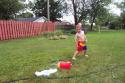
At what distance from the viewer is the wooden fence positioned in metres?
19.8

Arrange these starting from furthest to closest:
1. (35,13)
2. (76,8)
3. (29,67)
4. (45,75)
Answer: (35,13) < (76,8) < (29,67) < (45,75)

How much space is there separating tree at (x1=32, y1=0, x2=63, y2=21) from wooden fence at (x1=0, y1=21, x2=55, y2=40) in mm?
25814

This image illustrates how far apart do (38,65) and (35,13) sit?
5145cm

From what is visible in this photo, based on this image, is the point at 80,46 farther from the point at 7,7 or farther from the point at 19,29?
the point at 7,7

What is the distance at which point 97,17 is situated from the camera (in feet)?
166

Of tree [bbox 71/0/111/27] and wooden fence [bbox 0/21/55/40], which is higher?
tree [bbox 71/0/111/27]

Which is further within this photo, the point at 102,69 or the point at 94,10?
the point at 94,10

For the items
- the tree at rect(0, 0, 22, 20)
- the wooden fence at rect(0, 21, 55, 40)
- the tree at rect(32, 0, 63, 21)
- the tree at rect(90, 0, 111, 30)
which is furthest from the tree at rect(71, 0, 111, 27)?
the wooden fence at rect(0, 21, 55, 40)

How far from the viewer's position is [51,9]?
52875 millimetres

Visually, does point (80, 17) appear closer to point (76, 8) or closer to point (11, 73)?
→ point (76, 8)

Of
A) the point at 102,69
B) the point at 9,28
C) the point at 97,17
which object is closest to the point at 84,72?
the point at 102,69

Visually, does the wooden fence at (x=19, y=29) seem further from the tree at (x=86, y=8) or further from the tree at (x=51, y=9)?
the tree at (x=51, y=9)

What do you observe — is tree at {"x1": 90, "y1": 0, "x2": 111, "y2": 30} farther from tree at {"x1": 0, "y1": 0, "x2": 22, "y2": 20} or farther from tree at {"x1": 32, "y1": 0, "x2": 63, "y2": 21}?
tree at {"x1": 0, "y1": 0, "x2": 22, "y2": 20}

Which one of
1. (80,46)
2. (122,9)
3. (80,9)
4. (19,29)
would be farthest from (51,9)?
(80,46)
